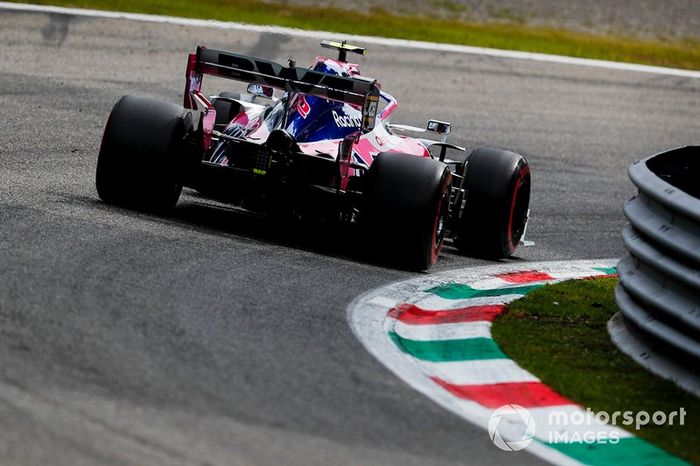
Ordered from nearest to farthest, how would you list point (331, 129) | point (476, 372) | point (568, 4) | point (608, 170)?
point (476, 372)
point (331, 129)
point (608, 170)
point (568, 4)

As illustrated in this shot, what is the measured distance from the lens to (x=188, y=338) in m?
5.83

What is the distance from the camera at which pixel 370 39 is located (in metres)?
18.2

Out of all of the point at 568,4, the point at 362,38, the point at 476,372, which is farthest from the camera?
the point at 568,4

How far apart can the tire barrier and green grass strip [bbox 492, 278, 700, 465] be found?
0.18 metres

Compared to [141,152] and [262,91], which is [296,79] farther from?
[262,91]

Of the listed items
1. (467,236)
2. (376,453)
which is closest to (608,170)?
(467,236)

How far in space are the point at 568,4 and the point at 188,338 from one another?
18.6 metres

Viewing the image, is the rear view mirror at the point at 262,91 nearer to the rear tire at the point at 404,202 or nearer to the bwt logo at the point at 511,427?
the rear tire at the point at 404,202

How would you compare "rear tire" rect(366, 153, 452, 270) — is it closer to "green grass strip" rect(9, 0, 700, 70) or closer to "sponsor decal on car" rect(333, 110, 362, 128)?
"sponsor decal on car" rect(333, 110, 362, 128)

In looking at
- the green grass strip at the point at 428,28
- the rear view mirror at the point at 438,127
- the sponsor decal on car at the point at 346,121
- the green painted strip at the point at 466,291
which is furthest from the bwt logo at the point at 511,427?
the green grass strip at the point at 428,28

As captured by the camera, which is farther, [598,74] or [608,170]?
[598,74]

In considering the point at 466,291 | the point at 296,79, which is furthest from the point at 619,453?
the point at 296,79

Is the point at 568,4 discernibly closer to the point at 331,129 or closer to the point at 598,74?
the point at 598,74

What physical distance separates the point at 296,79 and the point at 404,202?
1.13 meters
